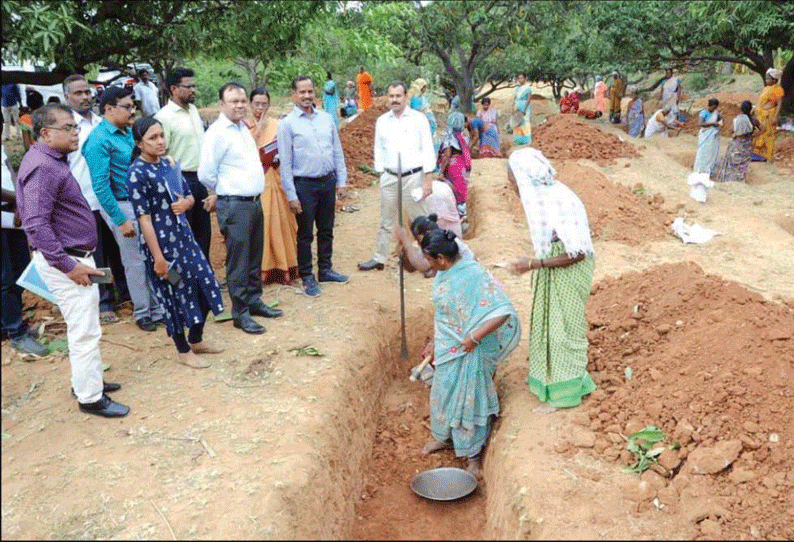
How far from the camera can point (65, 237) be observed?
3.40 m

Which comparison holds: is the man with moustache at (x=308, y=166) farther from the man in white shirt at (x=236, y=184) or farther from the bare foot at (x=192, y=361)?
the bare foot at (x=192, y=361)

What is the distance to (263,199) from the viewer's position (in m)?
5.72

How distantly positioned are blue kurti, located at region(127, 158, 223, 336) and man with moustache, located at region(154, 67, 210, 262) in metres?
0.77

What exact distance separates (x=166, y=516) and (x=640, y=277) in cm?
420

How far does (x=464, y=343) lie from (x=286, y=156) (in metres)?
2.47

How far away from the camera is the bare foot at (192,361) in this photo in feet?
13.9

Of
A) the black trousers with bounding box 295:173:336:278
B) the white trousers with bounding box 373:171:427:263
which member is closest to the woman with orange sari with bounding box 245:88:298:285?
the black trousers with bounding box 295:173:336:278

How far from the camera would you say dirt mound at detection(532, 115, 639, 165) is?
11898 mm

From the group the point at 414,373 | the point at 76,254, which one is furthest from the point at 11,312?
the point at 414,373

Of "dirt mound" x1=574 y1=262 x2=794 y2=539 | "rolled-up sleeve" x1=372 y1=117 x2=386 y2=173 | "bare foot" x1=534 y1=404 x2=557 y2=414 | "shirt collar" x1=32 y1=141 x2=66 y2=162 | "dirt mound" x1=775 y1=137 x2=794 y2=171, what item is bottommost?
"bare foot" x1=534 y1=404 x2=557 y2=414

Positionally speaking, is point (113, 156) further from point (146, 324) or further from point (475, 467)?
point (475, 467)

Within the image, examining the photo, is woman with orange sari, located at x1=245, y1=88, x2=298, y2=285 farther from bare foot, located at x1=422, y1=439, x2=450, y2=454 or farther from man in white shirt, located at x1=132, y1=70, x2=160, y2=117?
man in white shirt, located at x1=132, y1=70, x2=160, y2=117

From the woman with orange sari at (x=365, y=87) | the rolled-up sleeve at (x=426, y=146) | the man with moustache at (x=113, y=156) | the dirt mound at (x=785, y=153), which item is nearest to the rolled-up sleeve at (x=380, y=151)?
the rolled-up sleeve at (x=426, y=146)

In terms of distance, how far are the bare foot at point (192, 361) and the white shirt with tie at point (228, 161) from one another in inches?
47.0
